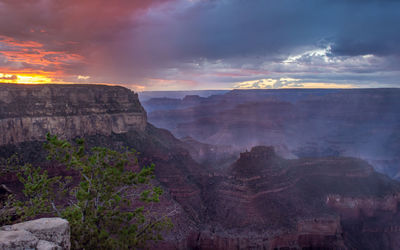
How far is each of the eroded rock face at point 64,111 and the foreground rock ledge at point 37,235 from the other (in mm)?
35654

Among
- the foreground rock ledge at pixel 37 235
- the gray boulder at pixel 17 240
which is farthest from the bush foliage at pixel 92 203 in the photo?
the gray boulder at pixel 17 240

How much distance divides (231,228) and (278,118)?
362 ft

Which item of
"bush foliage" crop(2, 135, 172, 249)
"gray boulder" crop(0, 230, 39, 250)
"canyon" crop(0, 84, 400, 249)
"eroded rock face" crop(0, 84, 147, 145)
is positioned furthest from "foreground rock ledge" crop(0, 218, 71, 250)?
"eroded rock face" crop(0, 84, 147, 145)

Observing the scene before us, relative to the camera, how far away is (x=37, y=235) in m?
9.08

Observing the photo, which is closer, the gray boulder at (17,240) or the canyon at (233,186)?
the gray boulder at (17,240)

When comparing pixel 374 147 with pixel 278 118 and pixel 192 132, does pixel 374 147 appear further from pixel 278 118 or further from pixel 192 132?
pixel 192 132

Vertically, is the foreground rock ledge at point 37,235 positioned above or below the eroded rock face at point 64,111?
below

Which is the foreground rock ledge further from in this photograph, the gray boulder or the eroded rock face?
the eroded rock face

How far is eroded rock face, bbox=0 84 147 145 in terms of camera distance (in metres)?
39.9

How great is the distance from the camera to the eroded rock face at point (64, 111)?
3994cm

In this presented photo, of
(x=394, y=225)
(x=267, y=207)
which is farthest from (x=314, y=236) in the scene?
(x=394, y=225)

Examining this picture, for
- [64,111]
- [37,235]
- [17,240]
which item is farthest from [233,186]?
[17,240]

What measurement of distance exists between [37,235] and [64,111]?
4177cm

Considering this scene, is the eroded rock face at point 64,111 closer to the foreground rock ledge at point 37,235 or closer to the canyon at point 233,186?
the canyon at point 233,186
